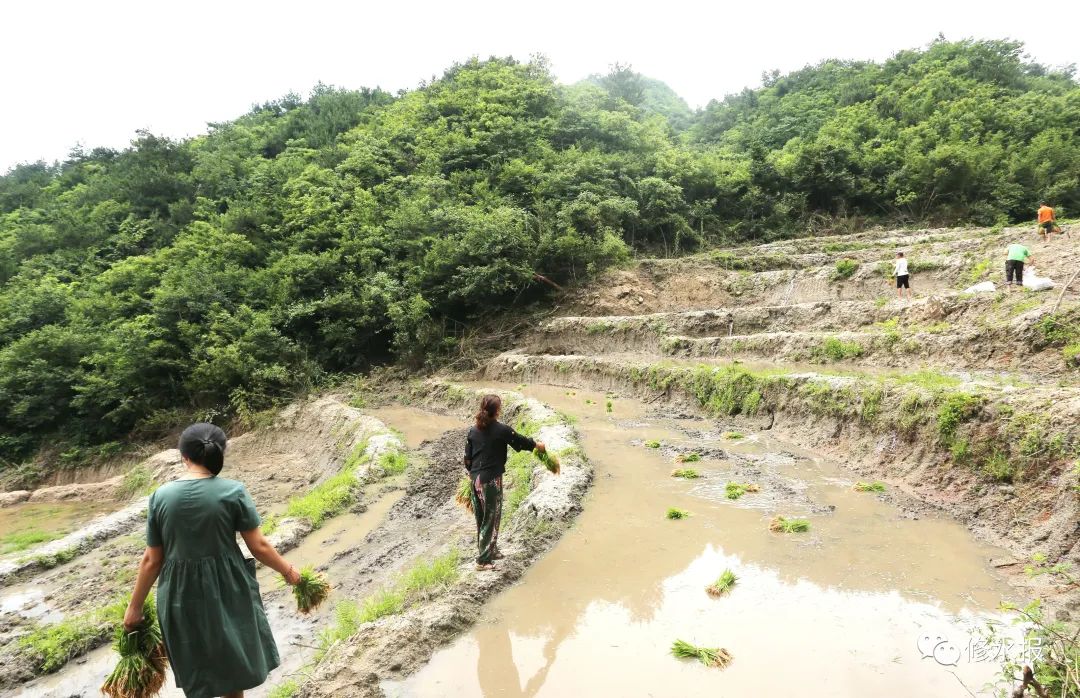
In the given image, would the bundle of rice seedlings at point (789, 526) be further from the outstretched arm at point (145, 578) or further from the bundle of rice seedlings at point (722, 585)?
the outstretched arm at point (145, 578)

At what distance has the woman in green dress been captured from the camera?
2.97 m

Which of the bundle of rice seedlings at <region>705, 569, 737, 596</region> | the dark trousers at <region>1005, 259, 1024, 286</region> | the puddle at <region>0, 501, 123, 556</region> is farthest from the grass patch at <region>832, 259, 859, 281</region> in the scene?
the puddle at <region>0, 501, 123, 556</region>

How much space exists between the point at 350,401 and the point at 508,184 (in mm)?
13955

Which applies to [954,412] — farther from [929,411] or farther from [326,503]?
[326,503]

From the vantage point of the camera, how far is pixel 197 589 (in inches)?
117

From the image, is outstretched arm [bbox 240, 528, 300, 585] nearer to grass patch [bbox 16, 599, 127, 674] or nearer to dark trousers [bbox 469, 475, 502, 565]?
dark trousers [bbox 469, 475, 502, 565]

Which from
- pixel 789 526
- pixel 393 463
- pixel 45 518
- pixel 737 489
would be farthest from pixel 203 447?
pixel 45 518

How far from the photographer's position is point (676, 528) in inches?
262

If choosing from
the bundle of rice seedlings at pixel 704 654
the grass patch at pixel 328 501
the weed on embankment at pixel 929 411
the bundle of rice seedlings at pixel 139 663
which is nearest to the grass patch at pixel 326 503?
the grass patch at pixel 328 501

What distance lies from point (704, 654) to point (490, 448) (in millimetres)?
2717

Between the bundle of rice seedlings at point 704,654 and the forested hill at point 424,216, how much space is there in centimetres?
1938

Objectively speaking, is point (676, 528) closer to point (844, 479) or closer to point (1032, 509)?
point (844, 479)

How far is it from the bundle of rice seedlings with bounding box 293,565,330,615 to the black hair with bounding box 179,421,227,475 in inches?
44.2

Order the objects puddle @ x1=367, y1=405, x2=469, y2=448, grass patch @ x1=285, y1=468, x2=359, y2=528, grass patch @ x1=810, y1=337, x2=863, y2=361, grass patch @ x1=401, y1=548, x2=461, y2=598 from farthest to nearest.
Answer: puddle @ x1=367, y1=405, x2=469, y2=448
grass patch @ x1=810, y1=337, x2=863, y2=361
grass patch @ x1=285, y1=468, x2=359, y2=528
grass patch @ x1=401, y1=548, x2=461, y2=598
